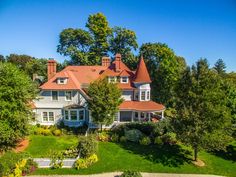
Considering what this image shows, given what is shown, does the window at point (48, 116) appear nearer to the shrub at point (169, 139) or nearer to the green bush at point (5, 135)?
the green bush at point (5, 135)

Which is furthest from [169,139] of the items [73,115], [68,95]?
[68,95]

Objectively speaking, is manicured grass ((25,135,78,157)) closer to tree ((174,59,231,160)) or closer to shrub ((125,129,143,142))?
shrub ((125,129,143,142))

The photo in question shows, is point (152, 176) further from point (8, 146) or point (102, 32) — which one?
point (102, 32)

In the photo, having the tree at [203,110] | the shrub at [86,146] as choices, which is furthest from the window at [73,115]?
the tree at [203,110]

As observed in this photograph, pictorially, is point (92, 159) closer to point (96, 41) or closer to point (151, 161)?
A: point (151, 161)

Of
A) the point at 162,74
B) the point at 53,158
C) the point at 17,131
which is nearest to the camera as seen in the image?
the point at 53,158

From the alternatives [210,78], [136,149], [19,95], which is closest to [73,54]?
[19,95]

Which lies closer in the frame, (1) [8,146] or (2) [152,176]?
(2) [152,176]
